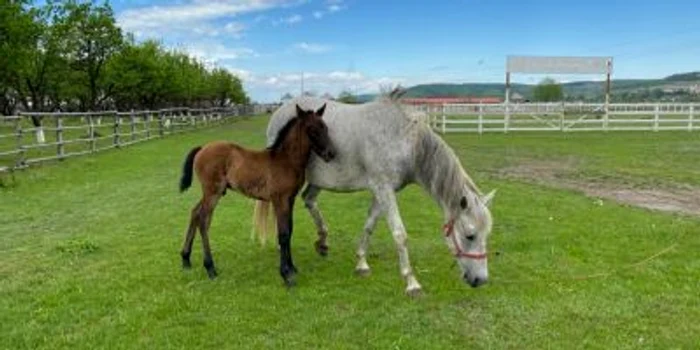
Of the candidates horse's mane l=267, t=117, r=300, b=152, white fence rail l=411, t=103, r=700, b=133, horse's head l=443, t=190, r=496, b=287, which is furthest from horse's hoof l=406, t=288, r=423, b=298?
white fence rail l=411, t=103, r=700, b=133

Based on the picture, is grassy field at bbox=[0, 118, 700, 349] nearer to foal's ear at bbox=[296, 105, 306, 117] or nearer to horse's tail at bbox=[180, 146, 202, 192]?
horse's tail at bbox=[180, 146, 202, 192]

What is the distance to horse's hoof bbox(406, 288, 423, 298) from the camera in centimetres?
567

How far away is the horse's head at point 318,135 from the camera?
5.82 meters

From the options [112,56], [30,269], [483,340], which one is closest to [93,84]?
[112,56]

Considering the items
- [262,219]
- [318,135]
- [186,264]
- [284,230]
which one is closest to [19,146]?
[186,264]

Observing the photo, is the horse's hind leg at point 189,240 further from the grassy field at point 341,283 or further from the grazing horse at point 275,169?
the grazing horse at point 275,169

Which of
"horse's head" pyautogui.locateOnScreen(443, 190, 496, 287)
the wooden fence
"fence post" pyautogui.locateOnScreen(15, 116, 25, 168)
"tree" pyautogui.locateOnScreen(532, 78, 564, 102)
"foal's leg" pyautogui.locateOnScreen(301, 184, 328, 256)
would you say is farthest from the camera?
"tree" pyautogui.locateOnScreen(532, 78, 564, 102)

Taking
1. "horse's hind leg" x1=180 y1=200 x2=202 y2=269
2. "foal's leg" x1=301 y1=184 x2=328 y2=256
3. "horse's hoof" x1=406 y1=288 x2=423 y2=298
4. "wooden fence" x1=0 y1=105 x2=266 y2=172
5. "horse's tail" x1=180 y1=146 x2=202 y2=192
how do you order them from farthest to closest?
"wooden fence" x1=0 y1=105 x2=266 y2=172 < "foal's leg" x1=301 y1=184 x2=328 y2=256 < "horse's hind leg" x1=180 y1=200 x2=202 y2=269 < "horse's tail" x1=180 y1=146 x2=202 y2=192 < "horse's hoof" x1=406 y1=288 x2=423 y2=298

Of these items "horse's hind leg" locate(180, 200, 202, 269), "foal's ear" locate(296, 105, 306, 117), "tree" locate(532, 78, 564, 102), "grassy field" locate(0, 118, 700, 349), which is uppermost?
"tree" locate(532, 78, 564, 102)

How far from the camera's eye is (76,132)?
→ 31016 mm

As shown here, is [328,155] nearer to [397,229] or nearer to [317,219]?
[397,229]

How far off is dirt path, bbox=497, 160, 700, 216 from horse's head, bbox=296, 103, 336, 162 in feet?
21.1

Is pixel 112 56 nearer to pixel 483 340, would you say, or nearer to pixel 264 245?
Answer: pixel 264 245

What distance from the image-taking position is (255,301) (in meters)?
5.54
